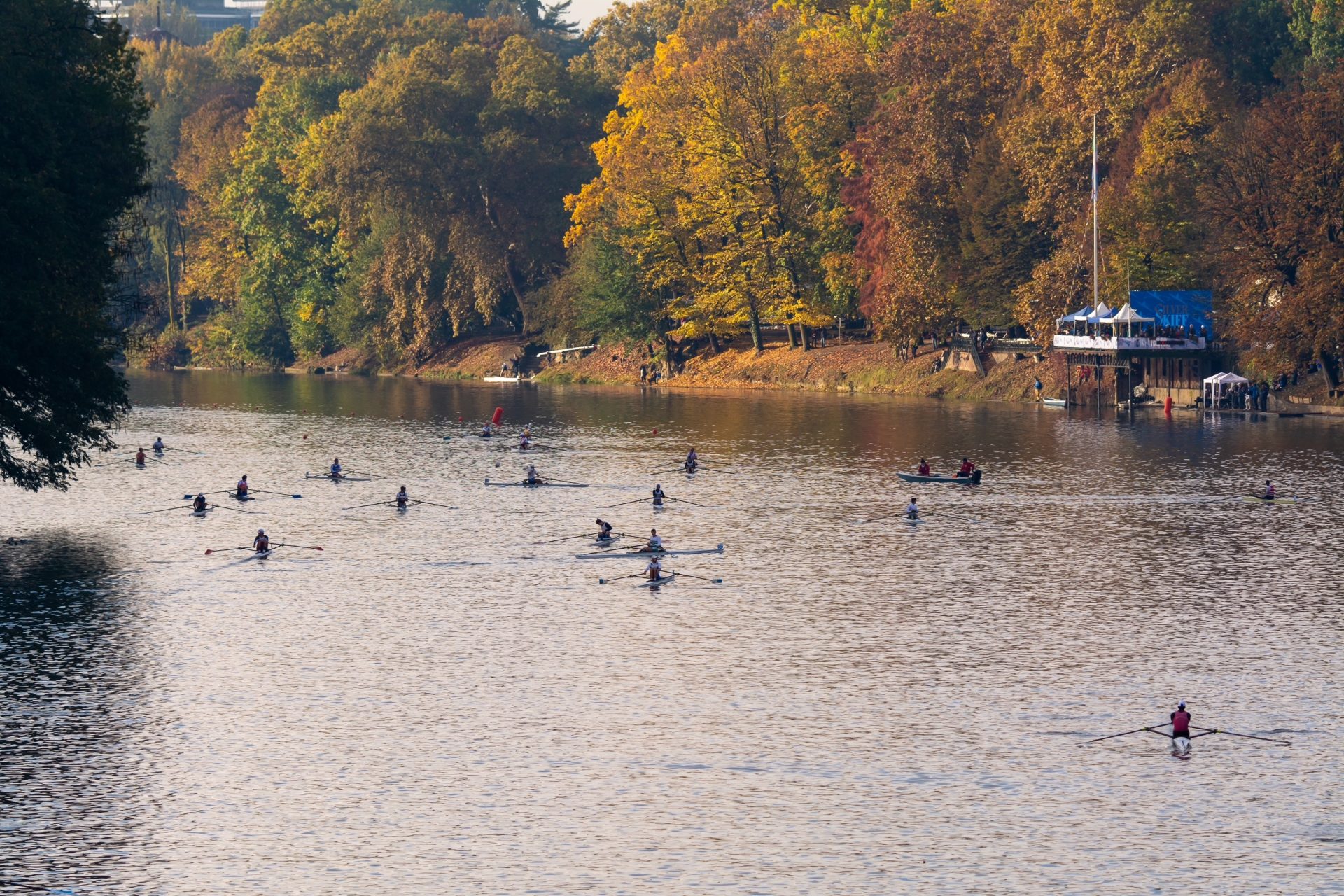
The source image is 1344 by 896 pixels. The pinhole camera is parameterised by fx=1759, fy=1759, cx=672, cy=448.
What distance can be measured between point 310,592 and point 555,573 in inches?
395

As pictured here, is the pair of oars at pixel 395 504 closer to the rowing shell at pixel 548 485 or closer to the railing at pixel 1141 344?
the rowing shell at pixel 548 485

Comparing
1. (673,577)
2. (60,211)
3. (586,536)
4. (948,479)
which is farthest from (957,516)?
(60,211)

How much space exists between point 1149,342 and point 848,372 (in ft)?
124

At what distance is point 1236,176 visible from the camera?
427 ft

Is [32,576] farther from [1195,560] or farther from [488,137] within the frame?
[488,137]

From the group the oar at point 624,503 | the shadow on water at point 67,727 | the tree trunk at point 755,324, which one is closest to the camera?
the shadow on water at point 67,727

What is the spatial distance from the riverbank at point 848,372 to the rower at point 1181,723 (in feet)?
347

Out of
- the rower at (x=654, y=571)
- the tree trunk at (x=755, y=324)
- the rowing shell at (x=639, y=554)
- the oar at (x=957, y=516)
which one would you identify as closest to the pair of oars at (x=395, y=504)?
the rowing shell at (x=639, y=554)

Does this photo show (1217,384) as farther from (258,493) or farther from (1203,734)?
(1203,734)

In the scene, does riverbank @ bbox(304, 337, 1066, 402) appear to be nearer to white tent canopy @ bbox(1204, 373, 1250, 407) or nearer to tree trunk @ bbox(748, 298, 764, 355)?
tree trunk @ bbox(748, 298, 764, 355)

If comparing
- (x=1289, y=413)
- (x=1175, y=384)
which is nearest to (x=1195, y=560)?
(x=1289, y=413)

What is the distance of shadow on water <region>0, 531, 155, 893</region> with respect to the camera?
38812 mm

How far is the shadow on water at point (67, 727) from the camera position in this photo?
38812 millimetres

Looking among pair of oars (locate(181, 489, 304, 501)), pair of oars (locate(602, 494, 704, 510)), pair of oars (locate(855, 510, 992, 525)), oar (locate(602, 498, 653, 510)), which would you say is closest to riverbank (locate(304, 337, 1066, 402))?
pair of oars (locate(602, 494, 704, 510))
